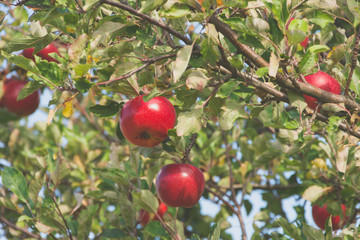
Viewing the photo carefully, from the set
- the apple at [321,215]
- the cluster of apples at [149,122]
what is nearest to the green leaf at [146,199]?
the cluster of apples at [149,122]

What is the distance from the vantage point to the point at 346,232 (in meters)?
1.86

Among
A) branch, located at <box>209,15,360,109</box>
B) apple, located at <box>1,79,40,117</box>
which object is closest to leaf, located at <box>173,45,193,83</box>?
branch, located at <box>209,15,360,109</box>

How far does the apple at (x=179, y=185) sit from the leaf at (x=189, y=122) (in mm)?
473

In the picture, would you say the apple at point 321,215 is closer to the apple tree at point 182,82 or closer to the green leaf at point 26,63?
the apple tree at point 182,82

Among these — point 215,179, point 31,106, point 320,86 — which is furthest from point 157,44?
point 215,179

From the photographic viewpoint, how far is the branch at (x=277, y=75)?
1546 mm

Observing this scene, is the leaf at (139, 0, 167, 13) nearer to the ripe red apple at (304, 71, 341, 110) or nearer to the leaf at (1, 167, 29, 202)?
the ripe red apple at (304, 71, 341, 110)

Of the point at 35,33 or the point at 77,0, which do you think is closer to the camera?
the point at 77,0

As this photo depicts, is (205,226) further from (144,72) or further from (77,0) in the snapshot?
(77,0)

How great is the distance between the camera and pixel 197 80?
151 cm

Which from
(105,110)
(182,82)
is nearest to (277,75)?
(182,82)

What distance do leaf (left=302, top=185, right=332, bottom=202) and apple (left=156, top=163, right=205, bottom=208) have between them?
75 centimetres

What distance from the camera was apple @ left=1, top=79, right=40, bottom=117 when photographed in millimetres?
3186

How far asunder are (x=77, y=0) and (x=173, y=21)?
0.35 m
